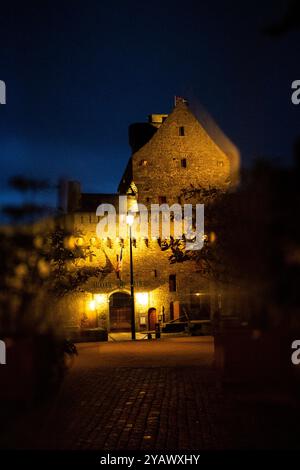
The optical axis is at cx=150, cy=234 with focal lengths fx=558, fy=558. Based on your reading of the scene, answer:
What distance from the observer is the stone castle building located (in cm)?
3400

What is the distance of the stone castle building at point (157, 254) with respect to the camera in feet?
112

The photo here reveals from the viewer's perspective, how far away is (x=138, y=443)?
6.90 m

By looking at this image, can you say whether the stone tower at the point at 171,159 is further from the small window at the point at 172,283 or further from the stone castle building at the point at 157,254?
the small window at the point at 172,283

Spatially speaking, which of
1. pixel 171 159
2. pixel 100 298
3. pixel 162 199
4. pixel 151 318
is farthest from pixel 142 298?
pixel 171 159

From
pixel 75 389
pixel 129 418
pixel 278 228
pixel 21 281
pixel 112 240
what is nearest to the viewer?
pixel 278 228

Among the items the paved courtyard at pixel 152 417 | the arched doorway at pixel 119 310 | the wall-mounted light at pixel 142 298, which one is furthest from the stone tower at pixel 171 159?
the paved courtyard at pixel 152 417

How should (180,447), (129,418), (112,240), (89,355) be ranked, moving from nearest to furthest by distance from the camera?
(180,447), (129,418), (89,355), (112,240)

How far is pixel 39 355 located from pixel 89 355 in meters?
12.0

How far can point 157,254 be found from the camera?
35.2 metres

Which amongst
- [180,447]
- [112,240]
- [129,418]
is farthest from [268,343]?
[112,240]

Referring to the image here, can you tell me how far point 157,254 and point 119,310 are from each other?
4249 mm

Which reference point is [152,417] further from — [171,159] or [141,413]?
[171,159]
